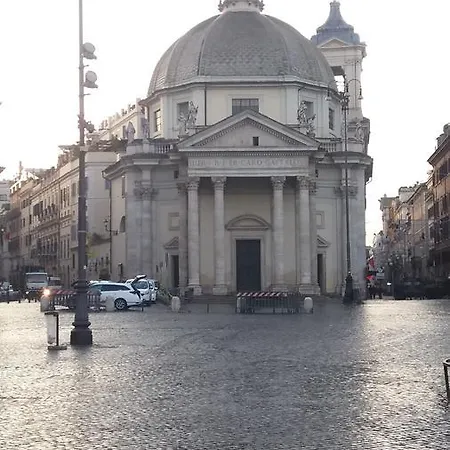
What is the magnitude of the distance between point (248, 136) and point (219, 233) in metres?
6.40

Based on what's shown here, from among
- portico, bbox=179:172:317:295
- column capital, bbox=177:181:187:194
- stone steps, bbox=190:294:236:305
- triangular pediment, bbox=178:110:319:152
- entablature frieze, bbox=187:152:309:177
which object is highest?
triangular pediment, bbox=178:110:319:152

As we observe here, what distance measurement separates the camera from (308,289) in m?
62.8

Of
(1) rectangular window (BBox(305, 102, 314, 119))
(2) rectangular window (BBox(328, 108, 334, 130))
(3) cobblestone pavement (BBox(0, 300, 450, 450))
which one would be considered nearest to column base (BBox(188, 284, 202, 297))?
(1) rectangular window (BBox(305, 102, 314, 119))

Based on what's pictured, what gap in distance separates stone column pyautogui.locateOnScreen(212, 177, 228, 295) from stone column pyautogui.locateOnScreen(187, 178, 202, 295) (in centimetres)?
115

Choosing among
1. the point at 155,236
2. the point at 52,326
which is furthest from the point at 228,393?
the point at 155,236

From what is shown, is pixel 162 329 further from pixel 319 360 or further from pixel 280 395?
pixel 280 395

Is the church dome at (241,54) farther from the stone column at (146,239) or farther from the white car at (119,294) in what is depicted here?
the white car at (119,294)

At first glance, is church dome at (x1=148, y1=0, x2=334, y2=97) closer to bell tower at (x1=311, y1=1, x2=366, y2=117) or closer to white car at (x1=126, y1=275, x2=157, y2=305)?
bell tower at (x1=311, y1=1, x2=366, y2=117)

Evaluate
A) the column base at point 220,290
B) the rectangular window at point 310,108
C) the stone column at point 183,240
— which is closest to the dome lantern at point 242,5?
the rectangular window at point 310,108

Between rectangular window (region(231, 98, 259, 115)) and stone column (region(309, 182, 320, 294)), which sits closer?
stone column (region(309, 182, 320, 294))

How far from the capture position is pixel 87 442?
1052cm

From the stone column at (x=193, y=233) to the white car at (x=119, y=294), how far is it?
42.3 ft

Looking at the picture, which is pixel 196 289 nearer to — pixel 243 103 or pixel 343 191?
pixel 343 191

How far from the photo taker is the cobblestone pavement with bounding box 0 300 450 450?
1071 centimetres
